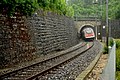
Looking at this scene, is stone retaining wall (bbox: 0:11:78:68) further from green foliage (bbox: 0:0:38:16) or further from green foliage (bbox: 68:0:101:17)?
green foliage (bbox: 68:0:101:17)

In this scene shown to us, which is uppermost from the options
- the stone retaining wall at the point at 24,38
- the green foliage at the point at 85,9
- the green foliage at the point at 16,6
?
the green foliage at the point at 85,9

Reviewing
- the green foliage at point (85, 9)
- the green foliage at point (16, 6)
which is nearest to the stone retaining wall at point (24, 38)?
the green foliage at point (16, 6)

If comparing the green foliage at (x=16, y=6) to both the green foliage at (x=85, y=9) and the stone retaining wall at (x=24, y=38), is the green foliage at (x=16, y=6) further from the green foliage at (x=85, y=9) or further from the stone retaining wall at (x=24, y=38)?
the green foliage at (x=85, y=9)

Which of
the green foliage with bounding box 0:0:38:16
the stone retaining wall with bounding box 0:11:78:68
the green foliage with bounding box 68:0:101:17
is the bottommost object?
the stone retaining wall with bounding box 0:11:78:68

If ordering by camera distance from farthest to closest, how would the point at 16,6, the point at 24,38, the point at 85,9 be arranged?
the point at 85,9 → the point at 24,38 → the point at 16,6

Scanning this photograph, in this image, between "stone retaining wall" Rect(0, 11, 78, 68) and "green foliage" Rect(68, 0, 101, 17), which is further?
"green foliage" Rect(68, 0, 101, 17)

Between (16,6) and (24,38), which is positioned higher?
(16,6)

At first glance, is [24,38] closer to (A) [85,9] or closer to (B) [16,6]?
(B) [16,6]

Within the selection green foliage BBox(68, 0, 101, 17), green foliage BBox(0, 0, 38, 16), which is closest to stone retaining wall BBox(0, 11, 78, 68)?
green foliage BBox(0, 0, 38, 16)

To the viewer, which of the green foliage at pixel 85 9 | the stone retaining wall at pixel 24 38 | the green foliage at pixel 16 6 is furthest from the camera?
the green foliage at pixel 85 9

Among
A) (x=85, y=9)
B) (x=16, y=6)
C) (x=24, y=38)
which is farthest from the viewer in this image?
(x=85, y=9)

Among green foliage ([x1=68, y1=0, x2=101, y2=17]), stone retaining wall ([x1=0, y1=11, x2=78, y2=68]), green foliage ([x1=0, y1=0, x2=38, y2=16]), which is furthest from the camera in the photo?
green foliage ([x1=68, y1=0, x2=101, y2=17])

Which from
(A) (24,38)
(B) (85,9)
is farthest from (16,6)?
(B) (85,9)

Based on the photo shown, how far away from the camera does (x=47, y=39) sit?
2552cm
